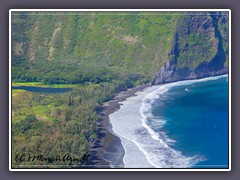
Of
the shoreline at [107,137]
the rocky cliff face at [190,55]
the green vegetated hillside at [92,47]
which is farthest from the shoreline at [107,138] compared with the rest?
Result: the rocky cliff face at [190,55]

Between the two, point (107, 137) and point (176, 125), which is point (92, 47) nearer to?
point (107, 137)

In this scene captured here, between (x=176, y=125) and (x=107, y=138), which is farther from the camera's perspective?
(x=176, y=125)

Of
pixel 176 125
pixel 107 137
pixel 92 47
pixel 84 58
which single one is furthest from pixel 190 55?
pixel 107 137

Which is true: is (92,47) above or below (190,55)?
above

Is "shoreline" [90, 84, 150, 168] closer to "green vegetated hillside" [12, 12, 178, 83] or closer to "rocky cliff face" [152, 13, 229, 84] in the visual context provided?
"green vegetated hillside" [12, 12, 178, 83]

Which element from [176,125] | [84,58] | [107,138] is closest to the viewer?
[107,138]

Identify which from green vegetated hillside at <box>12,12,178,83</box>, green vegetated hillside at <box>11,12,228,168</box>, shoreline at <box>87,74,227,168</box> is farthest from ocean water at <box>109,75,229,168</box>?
green vegetated hillside at <box>12,12,178,83</box>
